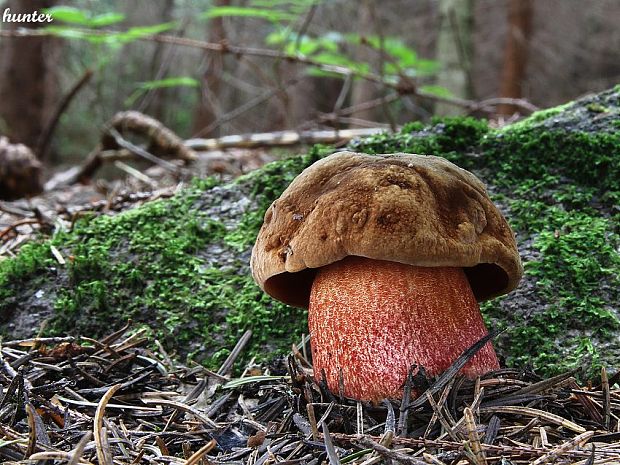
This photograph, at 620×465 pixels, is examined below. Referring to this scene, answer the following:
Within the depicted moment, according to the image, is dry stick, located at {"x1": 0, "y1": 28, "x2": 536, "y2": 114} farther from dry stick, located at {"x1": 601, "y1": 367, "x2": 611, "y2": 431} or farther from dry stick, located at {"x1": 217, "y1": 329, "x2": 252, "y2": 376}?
dry stick, located at {"x1": 601, "y1": 367, "x2": 611, "y2": 431}

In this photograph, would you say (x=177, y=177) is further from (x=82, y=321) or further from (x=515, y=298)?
(x=515, y=298)

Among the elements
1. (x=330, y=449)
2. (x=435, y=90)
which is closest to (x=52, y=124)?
(x=435, y=90)

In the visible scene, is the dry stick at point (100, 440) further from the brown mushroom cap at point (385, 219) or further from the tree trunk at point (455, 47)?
the tree trunk at point (455, 47)

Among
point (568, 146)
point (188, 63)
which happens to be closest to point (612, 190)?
point (568, 146)

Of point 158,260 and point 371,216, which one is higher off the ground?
point 371,216

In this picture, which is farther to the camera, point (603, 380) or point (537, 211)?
point (537, 211)

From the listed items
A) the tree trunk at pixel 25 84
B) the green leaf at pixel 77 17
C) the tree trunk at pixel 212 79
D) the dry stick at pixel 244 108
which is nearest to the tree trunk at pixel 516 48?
the tree trunk at pixel 212 79

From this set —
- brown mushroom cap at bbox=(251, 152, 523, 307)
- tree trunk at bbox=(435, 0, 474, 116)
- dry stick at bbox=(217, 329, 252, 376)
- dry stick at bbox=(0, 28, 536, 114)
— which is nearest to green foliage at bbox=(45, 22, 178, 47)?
dry stick at bbox=(0, 28, 536, 114)
